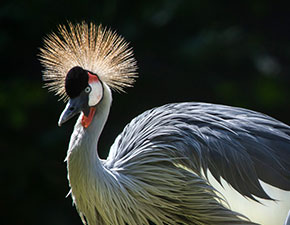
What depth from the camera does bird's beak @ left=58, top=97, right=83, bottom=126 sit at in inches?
92.5

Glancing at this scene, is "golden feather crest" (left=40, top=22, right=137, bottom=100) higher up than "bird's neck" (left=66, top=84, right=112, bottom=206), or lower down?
higher up

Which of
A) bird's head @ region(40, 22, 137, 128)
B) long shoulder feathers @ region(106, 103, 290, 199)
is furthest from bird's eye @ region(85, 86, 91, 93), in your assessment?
long shoulder feathers @ region(106, 103, 290, 199)

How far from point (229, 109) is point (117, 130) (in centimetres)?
202

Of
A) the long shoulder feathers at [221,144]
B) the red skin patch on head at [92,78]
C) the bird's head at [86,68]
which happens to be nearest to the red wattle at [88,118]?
the bird's head at [86,68]

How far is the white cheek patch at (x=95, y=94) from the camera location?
7.97ft

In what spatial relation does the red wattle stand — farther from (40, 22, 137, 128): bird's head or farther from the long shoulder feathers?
the long shoulder feathers

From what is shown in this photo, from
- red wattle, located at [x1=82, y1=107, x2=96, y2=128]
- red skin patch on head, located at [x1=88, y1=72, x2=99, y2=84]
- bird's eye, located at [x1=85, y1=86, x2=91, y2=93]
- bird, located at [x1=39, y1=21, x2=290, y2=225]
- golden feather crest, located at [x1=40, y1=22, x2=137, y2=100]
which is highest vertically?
golden feather crest, located at [x1=40, y1=22, x2=137, y2=100]

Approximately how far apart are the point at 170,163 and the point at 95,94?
389 millimetres

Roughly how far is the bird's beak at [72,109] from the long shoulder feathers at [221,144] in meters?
0.30

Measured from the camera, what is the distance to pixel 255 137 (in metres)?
2.47

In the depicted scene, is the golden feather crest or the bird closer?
the bird

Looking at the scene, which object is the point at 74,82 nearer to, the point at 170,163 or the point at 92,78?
the point at 92,78

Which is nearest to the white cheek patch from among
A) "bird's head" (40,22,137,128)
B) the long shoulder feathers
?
"bird's head" (40,22,137,128)

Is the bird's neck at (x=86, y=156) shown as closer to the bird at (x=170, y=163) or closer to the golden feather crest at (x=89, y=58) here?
the bird at (x=170, y=163)
